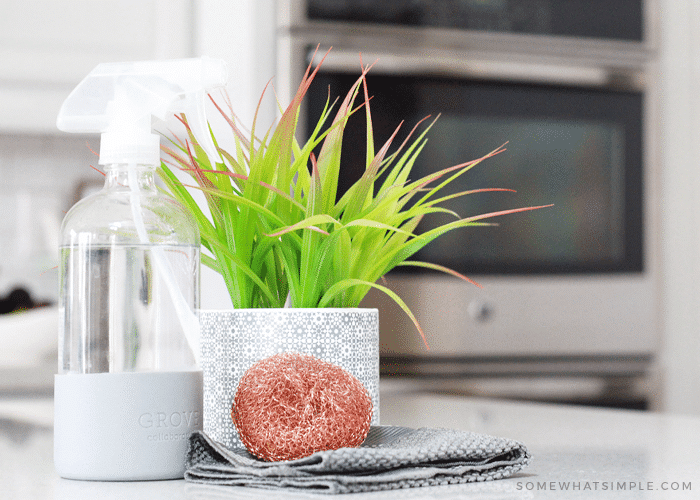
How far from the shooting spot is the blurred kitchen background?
1518 millimetres

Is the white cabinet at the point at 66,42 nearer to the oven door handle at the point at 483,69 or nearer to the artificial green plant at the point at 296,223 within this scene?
the oven door handle at the point at 483,69

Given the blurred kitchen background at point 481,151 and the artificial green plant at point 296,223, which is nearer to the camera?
the artificial green plant at point 296,223

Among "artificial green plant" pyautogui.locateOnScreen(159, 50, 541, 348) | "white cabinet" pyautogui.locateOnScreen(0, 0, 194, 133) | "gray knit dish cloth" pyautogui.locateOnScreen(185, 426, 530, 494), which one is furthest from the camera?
"white cabinet" pyautogui.locateOnScreen(0, 0, 194, 133)

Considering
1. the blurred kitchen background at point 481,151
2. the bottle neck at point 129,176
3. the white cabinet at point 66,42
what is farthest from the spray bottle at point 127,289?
the white cabinet at point 66,42

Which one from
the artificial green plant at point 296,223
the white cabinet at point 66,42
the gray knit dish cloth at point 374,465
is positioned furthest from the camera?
the white cabinet at point 66,42

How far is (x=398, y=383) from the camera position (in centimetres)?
153

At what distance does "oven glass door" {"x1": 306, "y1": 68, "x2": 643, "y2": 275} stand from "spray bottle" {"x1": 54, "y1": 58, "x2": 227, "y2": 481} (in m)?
0.85

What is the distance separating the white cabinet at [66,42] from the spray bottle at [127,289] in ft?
3.20

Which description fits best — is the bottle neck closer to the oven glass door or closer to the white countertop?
the white countertop

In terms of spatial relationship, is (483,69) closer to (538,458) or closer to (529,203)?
(529,203)

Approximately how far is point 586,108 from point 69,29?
1032 millimetres

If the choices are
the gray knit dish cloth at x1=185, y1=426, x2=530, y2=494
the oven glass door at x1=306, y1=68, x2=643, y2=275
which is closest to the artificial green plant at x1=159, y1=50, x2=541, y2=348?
the gray knit dish cloth at x1=185, y1=426, x2=530, y2=494

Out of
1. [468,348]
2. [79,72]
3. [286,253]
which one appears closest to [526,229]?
[468,348]

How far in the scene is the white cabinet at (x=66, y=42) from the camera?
151 centimetres
